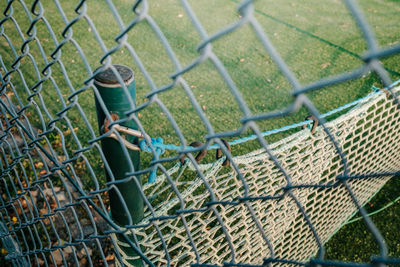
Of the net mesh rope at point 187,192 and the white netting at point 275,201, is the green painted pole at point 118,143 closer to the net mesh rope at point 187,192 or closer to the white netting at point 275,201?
the net mesh rope at point 187,192

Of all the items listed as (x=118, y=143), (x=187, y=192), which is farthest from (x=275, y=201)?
(x=118, y=143)

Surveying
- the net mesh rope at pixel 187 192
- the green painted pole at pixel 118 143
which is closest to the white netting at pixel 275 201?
the net mesh rope at pixel 187 192

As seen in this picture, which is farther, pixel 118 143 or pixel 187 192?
pixel 187 192

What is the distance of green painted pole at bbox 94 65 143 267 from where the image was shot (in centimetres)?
111

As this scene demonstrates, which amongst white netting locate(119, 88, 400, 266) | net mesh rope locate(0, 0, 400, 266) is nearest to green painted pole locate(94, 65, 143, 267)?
net mesh rope locate(0, 0, 400, 266)

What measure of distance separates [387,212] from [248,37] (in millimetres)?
3855

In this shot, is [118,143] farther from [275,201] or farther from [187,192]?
[275,201]

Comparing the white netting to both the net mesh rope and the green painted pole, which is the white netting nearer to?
the net mesh rope

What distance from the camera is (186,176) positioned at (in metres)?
3.07

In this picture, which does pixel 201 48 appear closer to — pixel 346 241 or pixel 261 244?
pixel 261 244

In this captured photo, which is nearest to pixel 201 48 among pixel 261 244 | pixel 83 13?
pixel 83 13

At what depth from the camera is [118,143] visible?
48.3 inches

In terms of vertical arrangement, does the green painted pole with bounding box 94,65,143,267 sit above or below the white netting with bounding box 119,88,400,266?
above

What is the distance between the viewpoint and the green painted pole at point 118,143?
111 centimetres
